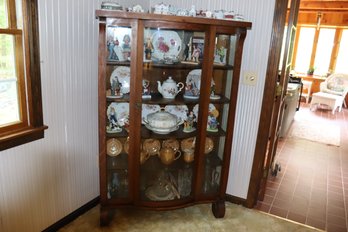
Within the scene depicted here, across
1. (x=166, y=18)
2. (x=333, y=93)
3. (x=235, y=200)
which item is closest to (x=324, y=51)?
(x=333, y=93)

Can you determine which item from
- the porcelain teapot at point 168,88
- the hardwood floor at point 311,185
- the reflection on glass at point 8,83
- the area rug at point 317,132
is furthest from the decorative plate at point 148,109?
the area rug at point 317,132

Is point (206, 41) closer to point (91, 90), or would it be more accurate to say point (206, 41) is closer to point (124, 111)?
point (124, 111)

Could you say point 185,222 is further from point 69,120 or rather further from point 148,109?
point 69,120

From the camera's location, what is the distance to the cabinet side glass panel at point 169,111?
6.45 ft

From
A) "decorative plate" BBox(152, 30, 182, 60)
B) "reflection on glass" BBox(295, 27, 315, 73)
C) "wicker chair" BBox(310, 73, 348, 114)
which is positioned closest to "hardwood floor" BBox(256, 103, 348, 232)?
"decorative plate" BBox(152, 30, 182, 60)

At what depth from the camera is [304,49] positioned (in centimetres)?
790

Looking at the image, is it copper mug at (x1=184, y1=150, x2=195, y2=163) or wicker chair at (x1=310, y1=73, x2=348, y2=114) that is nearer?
copper mug at (x1=184, y1=150, x2=195, y2=163)

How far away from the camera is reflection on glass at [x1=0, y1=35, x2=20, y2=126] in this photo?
1553mm

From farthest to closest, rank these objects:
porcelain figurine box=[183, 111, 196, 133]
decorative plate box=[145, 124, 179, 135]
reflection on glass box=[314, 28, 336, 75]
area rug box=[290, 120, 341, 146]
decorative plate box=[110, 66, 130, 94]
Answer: reflection on glass box=[314, 28, 336, 75]
area rug box=[290, 120, 341, 146]
porcelain figurine box=[183, 111, 196, 133]
decorative plate box=[145, 124, 179, 135]
decorative plate box=[110, 66, 130, 94]

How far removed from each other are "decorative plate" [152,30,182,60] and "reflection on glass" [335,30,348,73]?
7.06 meters

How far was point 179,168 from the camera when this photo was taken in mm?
2230

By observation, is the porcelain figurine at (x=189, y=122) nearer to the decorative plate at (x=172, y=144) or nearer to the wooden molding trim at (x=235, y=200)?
the decorative plate at (x=172, y=144)

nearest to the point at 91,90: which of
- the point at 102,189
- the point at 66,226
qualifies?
the point at 102,189

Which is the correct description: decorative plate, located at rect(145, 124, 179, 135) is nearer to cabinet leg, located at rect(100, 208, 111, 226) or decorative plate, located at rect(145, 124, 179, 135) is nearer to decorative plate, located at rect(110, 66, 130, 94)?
decorative plate, located at rect(110, 66, 130, 94)
